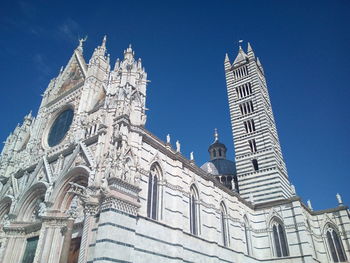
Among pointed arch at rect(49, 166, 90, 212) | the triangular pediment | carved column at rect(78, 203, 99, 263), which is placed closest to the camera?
carved column at rect(78, 203, 99, 263)

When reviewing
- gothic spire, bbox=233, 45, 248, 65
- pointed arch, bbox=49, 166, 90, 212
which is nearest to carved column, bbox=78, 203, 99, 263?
pointed arch, bbox=49, 166, 90, 212

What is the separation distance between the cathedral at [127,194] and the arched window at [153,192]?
5cm

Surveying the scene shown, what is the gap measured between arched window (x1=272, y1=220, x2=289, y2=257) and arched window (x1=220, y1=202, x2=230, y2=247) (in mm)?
4837

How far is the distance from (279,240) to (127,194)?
1488 cm

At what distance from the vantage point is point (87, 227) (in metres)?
12.1

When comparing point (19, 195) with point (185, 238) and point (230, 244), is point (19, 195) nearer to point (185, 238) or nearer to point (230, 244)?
point (185, 238)

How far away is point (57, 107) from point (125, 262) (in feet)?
50.2

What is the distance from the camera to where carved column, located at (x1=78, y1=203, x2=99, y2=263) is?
1164 centimetres

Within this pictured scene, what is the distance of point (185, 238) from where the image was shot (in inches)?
610

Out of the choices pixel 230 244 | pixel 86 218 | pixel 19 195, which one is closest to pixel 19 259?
pixel 19 195

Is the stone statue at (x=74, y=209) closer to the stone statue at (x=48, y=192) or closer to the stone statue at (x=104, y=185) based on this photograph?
the stone statue at (x=48, y=192)

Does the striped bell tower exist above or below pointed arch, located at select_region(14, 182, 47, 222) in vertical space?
above

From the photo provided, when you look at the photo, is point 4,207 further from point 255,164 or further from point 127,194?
point 255,164

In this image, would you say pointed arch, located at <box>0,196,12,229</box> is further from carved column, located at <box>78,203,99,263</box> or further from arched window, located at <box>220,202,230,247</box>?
arched window, located at <box>220,202,230,247</box>
